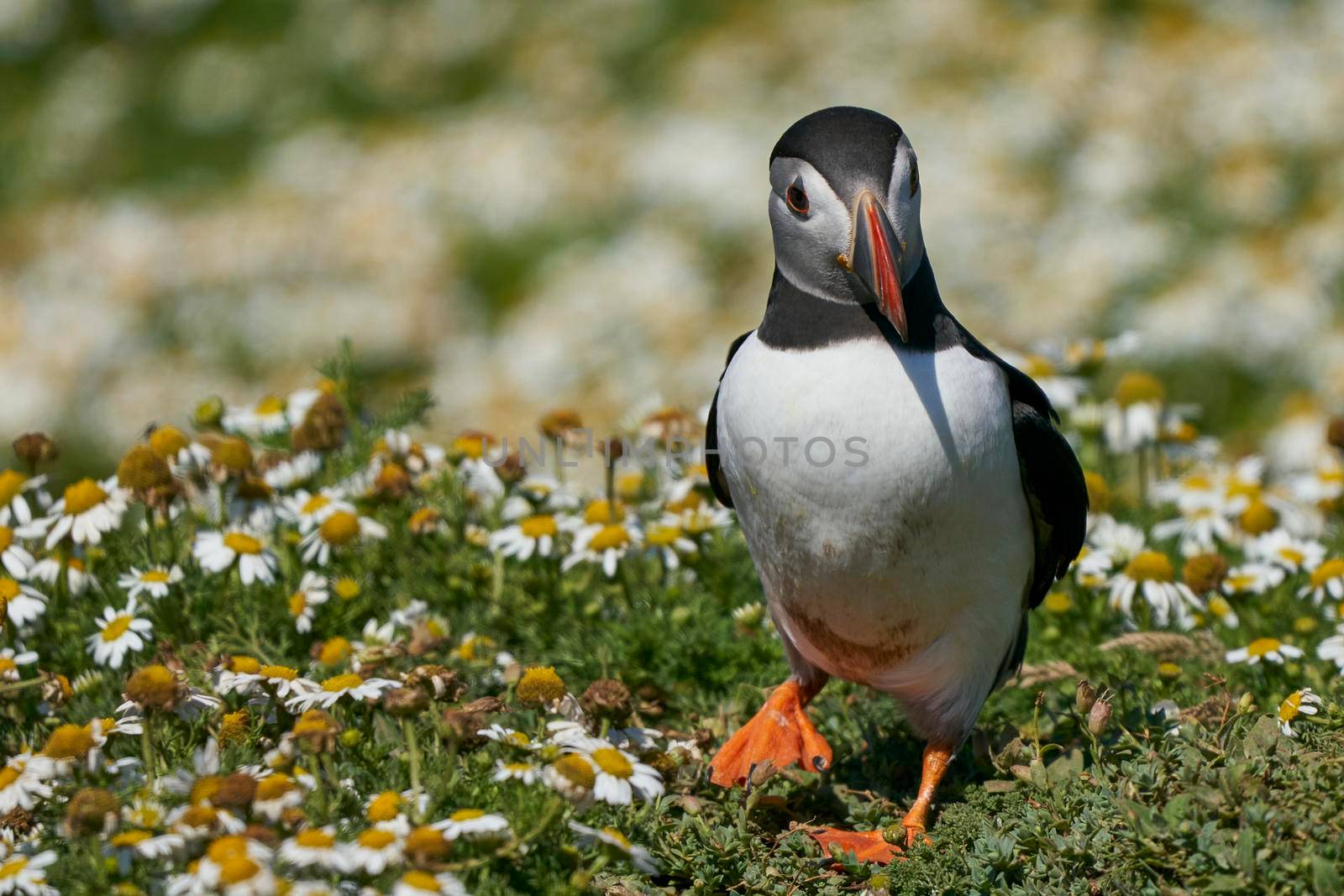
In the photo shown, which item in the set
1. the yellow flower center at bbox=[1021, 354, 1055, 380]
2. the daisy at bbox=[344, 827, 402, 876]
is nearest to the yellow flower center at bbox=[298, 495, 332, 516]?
the daisy at bbox=[344, 827, 402, 876]

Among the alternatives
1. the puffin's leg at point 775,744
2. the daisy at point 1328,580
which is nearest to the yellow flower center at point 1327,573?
the daisy at point 1328,580

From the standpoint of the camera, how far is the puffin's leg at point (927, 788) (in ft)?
12.8

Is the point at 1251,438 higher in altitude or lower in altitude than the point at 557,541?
lower

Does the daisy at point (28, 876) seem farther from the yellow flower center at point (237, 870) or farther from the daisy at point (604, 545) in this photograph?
the daisy at point (604, 545)

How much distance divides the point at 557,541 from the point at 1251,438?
5.57m

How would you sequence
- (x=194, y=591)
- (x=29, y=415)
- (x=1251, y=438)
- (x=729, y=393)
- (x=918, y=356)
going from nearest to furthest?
(x=918, y=356)
(x=729, y=393)
(x=194, y=591)
(x=1251, y=438)
(x=29, y=415)

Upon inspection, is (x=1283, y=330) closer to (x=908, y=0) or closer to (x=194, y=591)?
(x=908, y=0)

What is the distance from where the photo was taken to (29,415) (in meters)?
10.6

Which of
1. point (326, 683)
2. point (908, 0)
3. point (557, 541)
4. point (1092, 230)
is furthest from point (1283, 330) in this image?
point (326, 683)

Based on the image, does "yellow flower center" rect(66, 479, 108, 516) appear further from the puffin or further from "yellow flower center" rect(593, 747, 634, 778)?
"yellow flower center" rect(593, 747, 634, 778)

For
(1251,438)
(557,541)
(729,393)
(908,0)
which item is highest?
(908,0)

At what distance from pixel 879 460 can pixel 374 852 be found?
152 cm

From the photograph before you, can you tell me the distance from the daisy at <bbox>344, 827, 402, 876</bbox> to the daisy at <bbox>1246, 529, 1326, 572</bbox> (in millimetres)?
3597

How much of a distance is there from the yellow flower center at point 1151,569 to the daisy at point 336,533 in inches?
103
